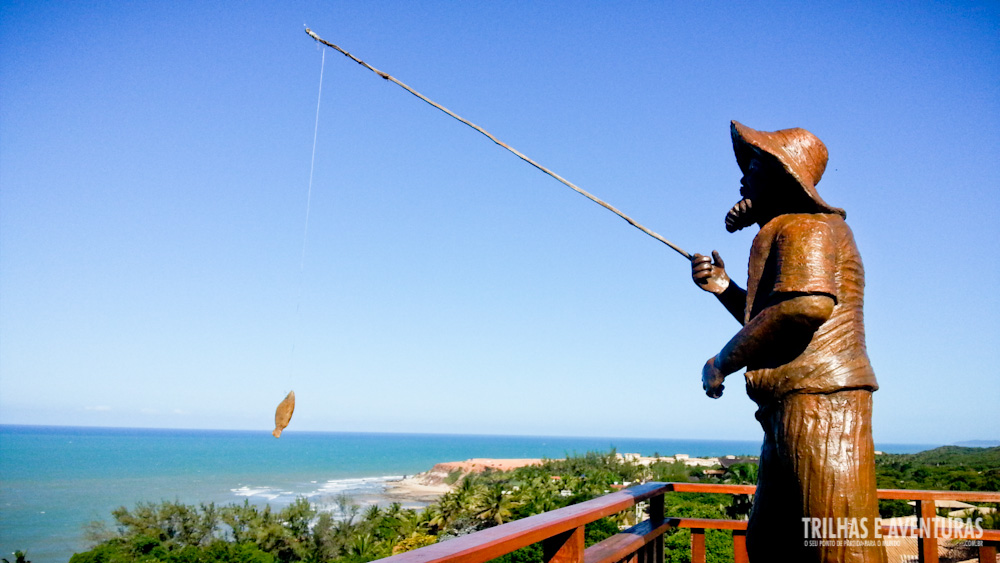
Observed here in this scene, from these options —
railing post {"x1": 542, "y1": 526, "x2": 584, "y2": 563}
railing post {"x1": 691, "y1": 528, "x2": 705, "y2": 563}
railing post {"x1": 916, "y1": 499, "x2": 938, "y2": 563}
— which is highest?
railing post {"x1": 542, "y1": 526, "x2": 584, "y2": 563}

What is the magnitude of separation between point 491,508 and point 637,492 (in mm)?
17802

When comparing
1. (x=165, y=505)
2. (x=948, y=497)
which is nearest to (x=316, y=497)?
(x=165, y=505)

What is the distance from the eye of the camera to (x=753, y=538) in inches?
86.1

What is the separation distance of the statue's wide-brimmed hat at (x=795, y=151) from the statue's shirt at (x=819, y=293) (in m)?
0.13

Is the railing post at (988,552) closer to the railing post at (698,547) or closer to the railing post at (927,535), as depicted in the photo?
the railing post at (927,535)

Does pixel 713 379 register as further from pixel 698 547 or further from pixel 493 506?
pixel 493 506

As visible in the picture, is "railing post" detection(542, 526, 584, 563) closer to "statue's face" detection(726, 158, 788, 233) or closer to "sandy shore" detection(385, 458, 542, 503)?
"statue's face" detection(726, 158, 788, 233)

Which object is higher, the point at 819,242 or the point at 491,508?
the point at 819,242

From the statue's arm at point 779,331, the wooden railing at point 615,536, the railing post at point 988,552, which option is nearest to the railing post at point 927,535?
the wooden railing at point 615,536

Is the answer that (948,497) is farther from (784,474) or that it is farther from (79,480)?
(79,480)

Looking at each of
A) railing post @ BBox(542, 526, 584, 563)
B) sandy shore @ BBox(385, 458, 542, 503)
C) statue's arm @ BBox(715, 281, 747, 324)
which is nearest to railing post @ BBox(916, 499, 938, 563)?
statue's arm @ BBox(715, 281, 747, 324)

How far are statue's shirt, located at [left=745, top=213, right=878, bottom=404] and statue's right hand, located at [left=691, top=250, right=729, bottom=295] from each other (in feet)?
1.49

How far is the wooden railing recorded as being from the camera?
52.9 inches

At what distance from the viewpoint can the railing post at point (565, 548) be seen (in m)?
2.00
